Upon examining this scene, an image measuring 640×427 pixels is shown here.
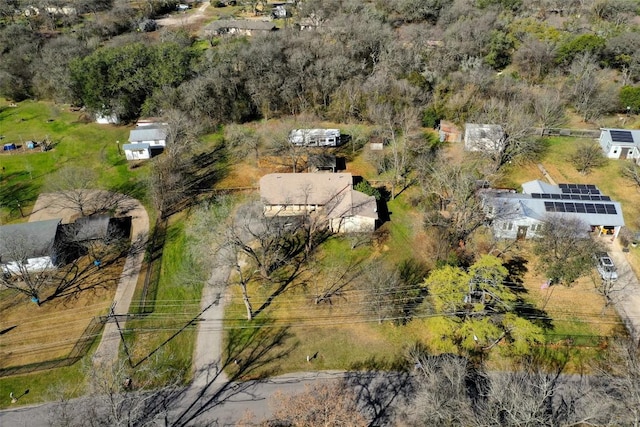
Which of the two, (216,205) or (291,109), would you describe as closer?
(216,205)

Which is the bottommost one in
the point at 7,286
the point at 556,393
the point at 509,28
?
the point at 556,393

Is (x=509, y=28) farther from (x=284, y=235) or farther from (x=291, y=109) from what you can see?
(x=284, y=235)

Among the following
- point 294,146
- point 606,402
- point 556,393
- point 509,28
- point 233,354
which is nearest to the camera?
point 606,402

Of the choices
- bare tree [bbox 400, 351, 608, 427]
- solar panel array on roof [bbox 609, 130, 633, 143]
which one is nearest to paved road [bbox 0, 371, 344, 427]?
bare tree [bbox 400, 351, 608, 427]

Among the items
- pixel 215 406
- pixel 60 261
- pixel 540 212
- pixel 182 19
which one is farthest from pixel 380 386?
pixel 182 19

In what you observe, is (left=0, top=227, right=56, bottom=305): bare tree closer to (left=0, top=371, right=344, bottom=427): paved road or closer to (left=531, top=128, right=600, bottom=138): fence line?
(left=0, top=371, right=344, bottom=427): paved road

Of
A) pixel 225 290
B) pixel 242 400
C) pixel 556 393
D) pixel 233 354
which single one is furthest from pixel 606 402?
pixel 225 290

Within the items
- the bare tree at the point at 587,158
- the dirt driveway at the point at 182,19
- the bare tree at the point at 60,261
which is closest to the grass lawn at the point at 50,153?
the bare tree at the point at 60,261
